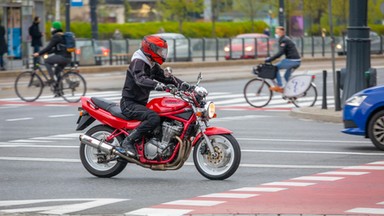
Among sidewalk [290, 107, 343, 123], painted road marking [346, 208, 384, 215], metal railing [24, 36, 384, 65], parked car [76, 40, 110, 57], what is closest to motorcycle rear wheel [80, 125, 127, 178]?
painted road marking [346, 208, 384, 215]

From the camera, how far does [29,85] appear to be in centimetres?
2734

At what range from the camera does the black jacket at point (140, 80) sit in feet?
42.5

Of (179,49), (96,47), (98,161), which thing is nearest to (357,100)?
(98,161)

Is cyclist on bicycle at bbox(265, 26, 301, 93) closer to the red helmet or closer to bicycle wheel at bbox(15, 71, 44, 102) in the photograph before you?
bicycle wheel at bbox(15, 71, 44, 102)

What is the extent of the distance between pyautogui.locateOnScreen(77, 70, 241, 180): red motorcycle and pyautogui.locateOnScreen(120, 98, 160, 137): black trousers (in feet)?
0.32

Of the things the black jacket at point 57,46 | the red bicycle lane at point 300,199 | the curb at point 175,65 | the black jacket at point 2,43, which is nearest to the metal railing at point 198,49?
the curb at point 175,65

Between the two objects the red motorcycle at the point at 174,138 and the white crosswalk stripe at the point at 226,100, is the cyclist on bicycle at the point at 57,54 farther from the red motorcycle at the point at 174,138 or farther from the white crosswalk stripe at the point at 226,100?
the red motorcycle at the point at 174,138

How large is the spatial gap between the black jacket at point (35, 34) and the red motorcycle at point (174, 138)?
27.0 metres

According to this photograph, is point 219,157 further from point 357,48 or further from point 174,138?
point 357,48

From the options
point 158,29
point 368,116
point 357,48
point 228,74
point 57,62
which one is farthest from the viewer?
point 158,29

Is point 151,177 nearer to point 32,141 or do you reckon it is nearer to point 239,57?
point 32,141

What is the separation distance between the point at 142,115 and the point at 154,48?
32.4 inches

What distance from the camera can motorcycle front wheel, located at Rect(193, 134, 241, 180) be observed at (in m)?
12.8

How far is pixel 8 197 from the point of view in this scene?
11.8 metres
